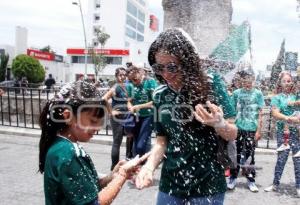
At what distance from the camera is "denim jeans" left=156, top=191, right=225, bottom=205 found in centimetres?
→ 265

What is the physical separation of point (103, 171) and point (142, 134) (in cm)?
121

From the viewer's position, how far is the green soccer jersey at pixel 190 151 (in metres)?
2.63

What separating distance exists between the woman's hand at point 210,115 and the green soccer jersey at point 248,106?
155 inches

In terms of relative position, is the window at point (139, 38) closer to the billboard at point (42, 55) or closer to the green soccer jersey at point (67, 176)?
the billboard at point (42, 55)

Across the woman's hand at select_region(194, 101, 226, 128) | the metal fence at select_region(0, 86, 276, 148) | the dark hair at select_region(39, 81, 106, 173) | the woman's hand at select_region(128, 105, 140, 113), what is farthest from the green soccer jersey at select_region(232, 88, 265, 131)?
the metal fence at select_region(0, 86, 276, 148)

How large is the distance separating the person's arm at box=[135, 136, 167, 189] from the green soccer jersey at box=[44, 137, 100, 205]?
1.60ft

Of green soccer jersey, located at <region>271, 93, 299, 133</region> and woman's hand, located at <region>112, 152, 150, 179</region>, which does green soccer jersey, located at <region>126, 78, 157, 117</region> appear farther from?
woman's hand, located at <region>112, 152, 150, 179</region>

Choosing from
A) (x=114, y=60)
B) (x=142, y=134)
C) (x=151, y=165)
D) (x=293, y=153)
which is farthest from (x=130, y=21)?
(x=151, y=165)

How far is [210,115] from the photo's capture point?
7.88ft

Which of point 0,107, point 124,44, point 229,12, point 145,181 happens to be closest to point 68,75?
point 124,44

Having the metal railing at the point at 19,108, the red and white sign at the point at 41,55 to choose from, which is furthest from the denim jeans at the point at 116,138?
the red and white sign at the point at 41,55

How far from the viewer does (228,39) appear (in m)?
7.68

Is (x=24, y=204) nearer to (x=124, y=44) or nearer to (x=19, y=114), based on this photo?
(x=19, y=114)

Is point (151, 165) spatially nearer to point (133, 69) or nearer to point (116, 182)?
point (116, 182)
